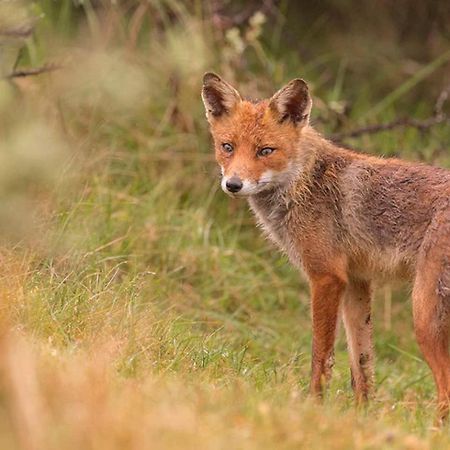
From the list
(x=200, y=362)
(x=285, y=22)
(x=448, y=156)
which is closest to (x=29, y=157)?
(x=200, y=362)

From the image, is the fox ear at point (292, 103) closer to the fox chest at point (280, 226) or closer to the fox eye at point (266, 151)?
the fox eye at point (266, 151)

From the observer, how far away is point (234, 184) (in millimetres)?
6320

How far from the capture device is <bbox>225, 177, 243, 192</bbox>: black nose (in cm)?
632

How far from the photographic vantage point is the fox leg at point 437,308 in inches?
228

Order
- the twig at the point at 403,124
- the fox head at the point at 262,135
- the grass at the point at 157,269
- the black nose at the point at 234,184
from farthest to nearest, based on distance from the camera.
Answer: the twig at the point at 403,124
the fox head at the point at 262,135
the black nose at the point at 234,184
the grass at the point at 157,269

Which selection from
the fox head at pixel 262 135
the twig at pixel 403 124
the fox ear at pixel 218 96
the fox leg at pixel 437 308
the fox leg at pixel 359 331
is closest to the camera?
the fox leg at pixel 437 308

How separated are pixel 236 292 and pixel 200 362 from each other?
3.08m

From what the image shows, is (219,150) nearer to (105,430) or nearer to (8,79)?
(8,79)

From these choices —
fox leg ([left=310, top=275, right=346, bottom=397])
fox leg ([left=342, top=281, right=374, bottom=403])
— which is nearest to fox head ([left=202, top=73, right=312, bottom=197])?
fox leg ([left=310, top=275, right=346, bottom=397])

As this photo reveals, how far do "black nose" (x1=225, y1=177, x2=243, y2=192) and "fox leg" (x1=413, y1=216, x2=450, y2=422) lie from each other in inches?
48.5

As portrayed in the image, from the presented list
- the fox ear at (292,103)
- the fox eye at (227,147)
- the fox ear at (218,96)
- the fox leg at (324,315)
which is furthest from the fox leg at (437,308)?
the fox ear at (218,96)

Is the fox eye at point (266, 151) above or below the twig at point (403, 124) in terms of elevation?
above

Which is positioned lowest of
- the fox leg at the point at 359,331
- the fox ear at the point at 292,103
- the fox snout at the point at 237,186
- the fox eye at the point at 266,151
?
the fox leg at the point at 359,331

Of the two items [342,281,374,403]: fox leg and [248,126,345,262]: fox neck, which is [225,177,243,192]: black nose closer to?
[248,126,345,262]: fox neck
